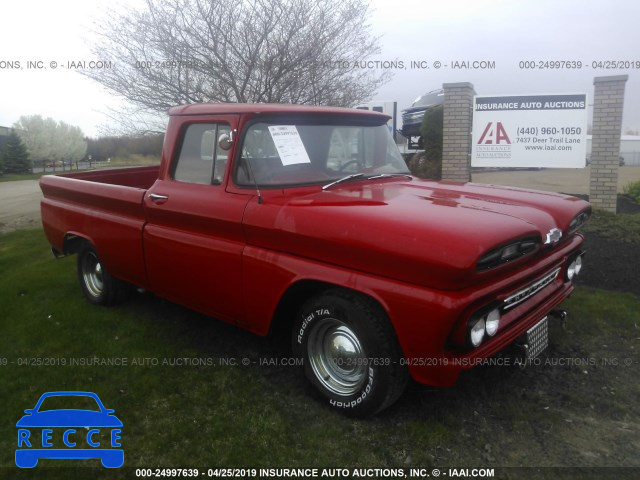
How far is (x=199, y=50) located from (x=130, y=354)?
7.77 m

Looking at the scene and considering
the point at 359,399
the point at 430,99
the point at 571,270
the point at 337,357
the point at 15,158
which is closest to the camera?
the point at 359,399

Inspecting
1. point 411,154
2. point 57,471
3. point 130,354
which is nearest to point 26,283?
point 130,354

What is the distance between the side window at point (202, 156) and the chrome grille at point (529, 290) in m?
2.06

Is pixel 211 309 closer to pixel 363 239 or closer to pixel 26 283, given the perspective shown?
pixel 363 239

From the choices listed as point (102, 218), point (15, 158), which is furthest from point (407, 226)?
point (15, 158)

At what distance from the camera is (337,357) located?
10.6 ft

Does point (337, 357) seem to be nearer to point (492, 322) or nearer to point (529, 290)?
point (492, 322)

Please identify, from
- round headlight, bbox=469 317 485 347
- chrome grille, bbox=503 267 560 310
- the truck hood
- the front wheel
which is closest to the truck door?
the truck hood

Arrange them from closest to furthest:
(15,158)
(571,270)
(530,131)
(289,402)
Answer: (289,402) → (571,270) → (530,131) → (15,158)

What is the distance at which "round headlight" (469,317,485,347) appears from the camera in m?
2.64

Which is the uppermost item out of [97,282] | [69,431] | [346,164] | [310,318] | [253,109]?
[253,109]

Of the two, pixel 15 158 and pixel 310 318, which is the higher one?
pixel 15 158

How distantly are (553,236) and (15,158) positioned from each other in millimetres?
42032

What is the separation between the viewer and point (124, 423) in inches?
126
